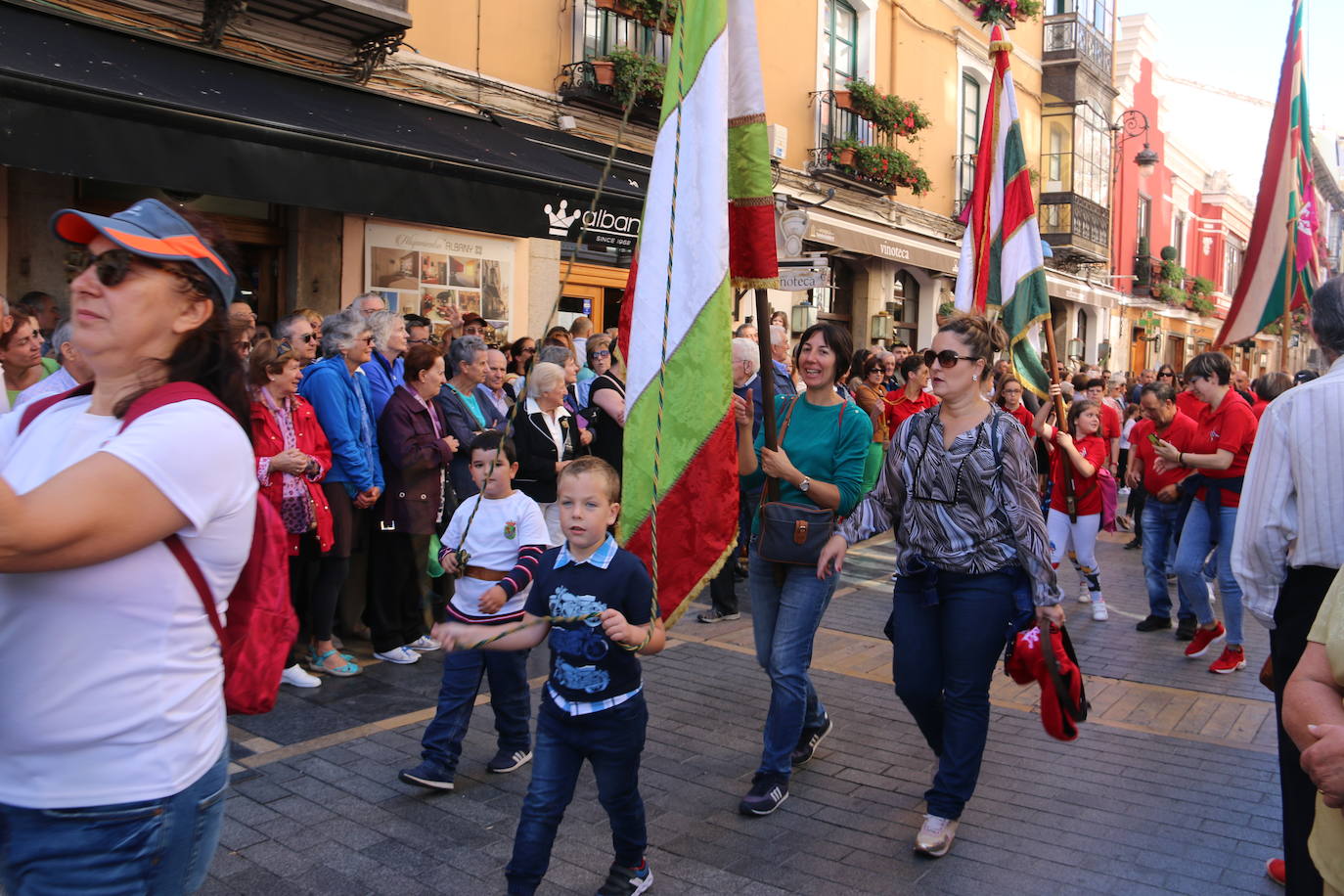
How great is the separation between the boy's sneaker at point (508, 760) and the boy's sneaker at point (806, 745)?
3.97 feet

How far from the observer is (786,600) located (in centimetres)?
434

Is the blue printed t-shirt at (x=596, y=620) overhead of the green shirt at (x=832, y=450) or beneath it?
beneath

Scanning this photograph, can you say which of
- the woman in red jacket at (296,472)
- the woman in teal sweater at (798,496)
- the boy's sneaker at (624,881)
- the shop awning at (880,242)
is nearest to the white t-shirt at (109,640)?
the boy's sneaker at (624,881)

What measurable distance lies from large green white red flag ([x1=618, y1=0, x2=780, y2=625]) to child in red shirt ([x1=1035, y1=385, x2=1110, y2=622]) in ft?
17.3

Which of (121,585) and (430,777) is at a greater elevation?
(121,585)

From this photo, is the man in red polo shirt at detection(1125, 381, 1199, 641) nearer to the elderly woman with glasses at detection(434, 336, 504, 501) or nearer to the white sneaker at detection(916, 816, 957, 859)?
the white sneaker at detection(916, 816, 957, 859)

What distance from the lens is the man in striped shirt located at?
2906 millimetres

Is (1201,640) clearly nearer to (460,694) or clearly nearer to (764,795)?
(764,795)

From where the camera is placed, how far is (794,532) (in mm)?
4258

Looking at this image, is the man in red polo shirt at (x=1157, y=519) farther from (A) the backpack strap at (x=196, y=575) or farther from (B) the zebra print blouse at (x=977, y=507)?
(A) the backpack strap at (x=196, y=575)

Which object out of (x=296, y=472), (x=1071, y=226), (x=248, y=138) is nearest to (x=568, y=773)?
(x=296, y=472)

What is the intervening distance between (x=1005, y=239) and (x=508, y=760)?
203 inches

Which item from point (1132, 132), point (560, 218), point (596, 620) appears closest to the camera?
point (596, 620)

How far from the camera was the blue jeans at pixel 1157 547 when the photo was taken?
7.73 m
